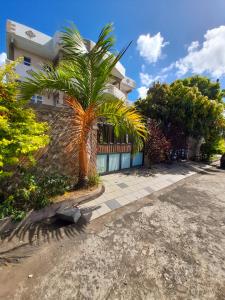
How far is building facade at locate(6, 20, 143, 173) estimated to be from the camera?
26.4 feet

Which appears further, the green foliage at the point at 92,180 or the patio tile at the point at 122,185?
the patio tile at the point at 122,185

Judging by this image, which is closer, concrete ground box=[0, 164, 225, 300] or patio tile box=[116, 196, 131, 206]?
concrete ground box=[0, 164, 225, 300]

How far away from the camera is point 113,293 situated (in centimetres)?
218

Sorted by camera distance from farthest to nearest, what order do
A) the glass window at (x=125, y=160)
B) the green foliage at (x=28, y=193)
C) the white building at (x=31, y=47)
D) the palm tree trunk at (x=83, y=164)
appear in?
the white building at (x=31, y=47) < the glass window at (x=125, y=160) < the palm tree trunk at (x=83, y=164) < the green foliage at (x=28, y=193)

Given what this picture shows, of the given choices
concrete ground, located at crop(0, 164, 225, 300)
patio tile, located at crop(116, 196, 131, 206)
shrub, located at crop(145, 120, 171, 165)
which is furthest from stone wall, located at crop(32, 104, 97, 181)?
shrub, located at crop(145, 120, 171, 165)

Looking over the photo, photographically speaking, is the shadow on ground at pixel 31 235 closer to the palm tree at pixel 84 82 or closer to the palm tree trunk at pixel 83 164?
the palm tree trunk at pixel 83 164

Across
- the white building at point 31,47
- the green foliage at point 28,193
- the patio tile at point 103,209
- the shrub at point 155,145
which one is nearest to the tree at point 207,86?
the white building at point 31,47

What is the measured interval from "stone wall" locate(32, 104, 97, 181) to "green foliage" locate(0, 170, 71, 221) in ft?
1.59

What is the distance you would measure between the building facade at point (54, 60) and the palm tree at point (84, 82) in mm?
2246

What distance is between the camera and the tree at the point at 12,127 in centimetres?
306

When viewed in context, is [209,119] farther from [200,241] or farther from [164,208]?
[200,241]

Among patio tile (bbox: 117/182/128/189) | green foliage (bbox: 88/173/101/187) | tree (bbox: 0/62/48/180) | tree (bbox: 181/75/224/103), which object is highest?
tree (bbox: 181/75/224/103)

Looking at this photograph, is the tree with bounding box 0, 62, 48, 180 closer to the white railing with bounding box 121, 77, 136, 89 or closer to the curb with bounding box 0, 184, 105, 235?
the curb with bounding box 0, 184, 105, 235

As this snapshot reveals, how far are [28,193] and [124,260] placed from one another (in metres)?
2.95
